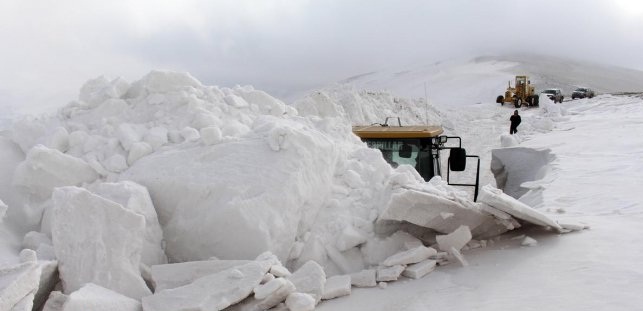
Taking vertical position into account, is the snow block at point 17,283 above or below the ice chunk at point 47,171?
below

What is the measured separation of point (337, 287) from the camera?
366 centimetres

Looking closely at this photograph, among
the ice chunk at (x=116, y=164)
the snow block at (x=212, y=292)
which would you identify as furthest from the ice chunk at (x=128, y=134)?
the snow block at (x=212, y=292)

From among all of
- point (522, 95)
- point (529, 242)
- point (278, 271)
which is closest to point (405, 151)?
point (529, 242)

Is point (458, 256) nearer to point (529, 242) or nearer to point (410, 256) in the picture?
point (410, 256)

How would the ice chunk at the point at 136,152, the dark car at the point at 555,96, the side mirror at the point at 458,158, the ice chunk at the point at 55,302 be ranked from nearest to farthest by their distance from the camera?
1. the ice chunk at the point at 55,302
2. the ice chunk at the point at 136,152
3. the side mirror at the point at 458,158
4. the dark car at the point at 555,96

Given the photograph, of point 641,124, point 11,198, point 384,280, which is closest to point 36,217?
point 11,198

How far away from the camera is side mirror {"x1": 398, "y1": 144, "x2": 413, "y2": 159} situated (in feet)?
23.7

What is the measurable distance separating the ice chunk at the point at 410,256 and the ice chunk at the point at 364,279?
0.61 feet

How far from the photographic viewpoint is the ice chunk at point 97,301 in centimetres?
288

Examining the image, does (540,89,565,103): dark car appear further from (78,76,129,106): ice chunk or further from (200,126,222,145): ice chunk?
(200,126,222,145): ice chunk

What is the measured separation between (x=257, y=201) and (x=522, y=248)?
2.21 meters

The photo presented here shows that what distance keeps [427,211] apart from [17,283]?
287 cm

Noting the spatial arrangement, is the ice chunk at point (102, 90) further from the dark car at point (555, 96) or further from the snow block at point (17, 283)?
the dark car at point (555, 96)

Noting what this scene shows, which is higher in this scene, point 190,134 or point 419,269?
point 190,134
